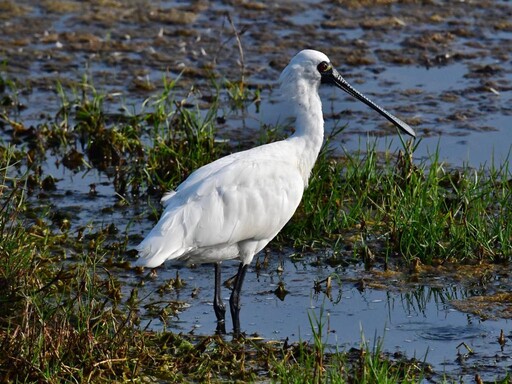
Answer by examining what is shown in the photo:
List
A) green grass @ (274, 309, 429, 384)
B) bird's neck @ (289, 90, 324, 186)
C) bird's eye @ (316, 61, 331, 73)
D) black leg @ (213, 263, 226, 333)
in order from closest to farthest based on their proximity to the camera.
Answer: green grass @ (274, 309, 429, 384) < black leg @ (213, 263, 226, 333) < bird's neck @ (289, 90, 324, 186) < bird's eye @ (316, 61, 331, 73)

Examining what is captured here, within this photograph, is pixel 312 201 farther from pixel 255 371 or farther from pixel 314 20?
pixel 314 20

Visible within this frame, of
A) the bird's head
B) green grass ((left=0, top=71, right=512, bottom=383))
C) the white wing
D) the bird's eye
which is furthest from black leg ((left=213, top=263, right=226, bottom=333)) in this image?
the bird's eye

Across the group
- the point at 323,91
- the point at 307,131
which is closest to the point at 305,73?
the point at 307,131

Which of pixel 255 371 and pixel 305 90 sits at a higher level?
pixel 305 90

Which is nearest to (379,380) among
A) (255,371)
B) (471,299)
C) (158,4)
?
(255,371)

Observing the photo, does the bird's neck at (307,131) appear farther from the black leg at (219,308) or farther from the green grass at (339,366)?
the green grass at (339,366)

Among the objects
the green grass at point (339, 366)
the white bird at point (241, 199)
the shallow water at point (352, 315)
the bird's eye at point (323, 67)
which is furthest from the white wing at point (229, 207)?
the green grass at point (339, 366)

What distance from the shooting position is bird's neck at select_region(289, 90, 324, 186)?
757 cm

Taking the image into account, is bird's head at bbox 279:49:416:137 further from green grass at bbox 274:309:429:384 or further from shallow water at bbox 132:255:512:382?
green grass at bbox 274:309:429:384

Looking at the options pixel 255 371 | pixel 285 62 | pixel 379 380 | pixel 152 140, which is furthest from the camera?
pixel 285 62

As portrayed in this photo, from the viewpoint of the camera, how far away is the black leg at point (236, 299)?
715cm

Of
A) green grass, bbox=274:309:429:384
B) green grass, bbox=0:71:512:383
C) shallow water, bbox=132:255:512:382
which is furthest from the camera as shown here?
shallow water, bbox=132:255:512:382

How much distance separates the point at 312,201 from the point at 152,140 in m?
1.72

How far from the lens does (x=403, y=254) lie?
7.84 metres
